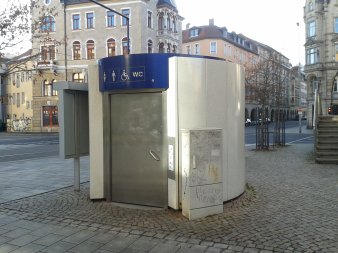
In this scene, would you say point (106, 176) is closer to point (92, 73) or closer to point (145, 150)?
point (145, 150)

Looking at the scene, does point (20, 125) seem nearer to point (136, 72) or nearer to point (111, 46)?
point (111, 46)

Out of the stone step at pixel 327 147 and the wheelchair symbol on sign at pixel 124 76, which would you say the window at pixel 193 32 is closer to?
the stone step at pixel 327 147

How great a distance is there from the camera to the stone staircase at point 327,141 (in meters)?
12.4

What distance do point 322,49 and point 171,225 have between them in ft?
170

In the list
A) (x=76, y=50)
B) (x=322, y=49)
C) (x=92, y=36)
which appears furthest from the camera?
(x=322, y=49)

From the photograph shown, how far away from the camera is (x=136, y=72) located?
6453mm

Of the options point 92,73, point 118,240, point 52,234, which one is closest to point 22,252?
point 52,234

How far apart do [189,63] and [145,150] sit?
1.70 m

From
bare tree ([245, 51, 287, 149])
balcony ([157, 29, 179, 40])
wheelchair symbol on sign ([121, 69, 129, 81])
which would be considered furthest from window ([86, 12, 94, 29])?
wheelchair symbol on sign ([121, 69, 129, 81])

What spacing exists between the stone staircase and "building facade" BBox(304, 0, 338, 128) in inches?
1409

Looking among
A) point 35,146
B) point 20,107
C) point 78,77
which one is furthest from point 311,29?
point 20,107

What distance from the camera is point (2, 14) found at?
880 centimetres

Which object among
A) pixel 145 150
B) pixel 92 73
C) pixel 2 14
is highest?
pixel 2 14

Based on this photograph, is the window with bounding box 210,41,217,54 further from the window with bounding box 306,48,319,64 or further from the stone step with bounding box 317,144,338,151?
the stone step with bounding box 317,144,338,151
